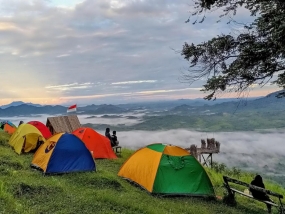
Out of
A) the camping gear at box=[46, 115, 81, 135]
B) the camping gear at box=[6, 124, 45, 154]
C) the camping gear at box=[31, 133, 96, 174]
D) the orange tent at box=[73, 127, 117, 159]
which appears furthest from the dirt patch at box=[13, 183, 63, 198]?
the camping gear at box=[46, 115, 81, 135]

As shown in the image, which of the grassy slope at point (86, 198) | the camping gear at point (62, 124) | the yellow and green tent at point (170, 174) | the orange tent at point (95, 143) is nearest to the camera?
the grassy slope at point (86, 198)

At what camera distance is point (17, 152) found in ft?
56.2

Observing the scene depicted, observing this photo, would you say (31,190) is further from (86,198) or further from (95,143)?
(95,143)

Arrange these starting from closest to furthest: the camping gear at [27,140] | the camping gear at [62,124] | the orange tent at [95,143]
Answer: the camping gear at [27,140]
the orange tent at [95,143]
the camping gear at [62,124]

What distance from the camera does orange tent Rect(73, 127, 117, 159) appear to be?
1745 cm

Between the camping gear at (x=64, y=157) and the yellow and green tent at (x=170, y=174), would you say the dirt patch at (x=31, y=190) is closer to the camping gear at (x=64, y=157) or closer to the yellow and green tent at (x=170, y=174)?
the camping gear at (x=64, y=157)

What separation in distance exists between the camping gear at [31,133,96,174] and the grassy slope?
1.73ft

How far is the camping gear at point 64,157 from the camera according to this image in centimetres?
1244

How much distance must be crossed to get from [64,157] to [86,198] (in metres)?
4.26

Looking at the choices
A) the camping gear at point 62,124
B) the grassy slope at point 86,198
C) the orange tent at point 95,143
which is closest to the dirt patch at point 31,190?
the grassy slope at point 86,198

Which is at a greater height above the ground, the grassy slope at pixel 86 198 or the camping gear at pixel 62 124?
the camping gear at pixel 62 124

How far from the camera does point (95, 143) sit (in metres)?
17.6

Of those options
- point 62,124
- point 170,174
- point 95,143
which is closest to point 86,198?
point 170,174

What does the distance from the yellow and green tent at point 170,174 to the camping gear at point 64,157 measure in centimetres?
233
